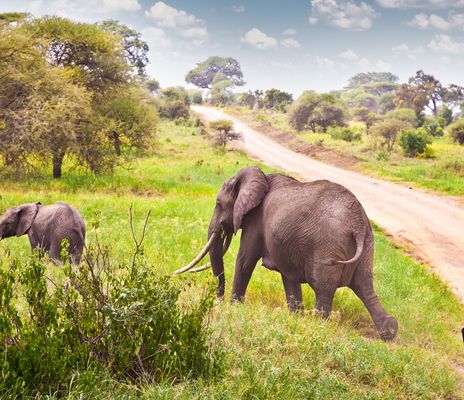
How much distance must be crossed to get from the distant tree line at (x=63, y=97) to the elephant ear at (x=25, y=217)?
8.30 metres

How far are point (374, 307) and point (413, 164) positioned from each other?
24.5 meters

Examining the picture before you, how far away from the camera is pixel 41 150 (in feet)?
57.8

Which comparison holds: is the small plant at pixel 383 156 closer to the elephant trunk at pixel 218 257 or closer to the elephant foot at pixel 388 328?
the elephant trunk at pixel 218 257

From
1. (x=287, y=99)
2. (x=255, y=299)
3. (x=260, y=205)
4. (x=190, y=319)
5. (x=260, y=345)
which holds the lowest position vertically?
(x=255, y=299)

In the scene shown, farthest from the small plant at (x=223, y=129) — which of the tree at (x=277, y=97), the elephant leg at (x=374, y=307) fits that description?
the tree at (x=277, y=97)

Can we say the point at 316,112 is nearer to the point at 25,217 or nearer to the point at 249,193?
the point at 25,217

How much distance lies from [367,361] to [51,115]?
15.3m

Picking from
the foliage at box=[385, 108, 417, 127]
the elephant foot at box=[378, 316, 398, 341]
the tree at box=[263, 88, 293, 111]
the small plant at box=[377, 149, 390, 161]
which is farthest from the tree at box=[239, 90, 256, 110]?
the elephant foot at box=[378, 316, 398, 341]

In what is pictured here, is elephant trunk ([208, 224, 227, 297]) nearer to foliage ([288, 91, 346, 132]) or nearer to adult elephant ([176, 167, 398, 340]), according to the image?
adult elephant ([176, 167, 398, 340])

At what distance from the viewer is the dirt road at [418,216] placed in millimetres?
11367

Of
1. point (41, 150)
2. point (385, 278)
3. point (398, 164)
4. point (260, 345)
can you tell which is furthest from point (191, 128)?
point (260, 345)

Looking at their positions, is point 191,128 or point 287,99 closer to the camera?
point 191,128

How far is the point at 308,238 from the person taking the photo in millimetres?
5848

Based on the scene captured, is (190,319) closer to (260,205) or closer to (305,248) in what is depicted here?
(305,248)
